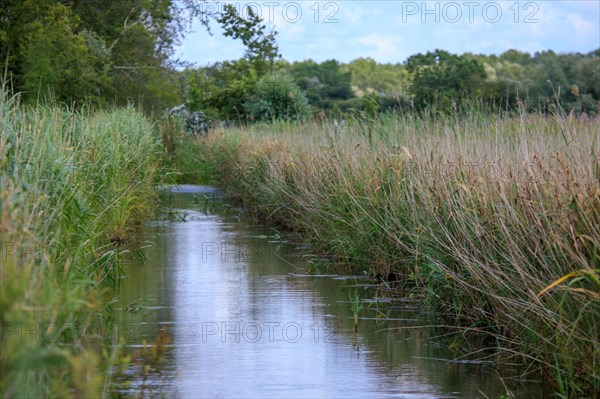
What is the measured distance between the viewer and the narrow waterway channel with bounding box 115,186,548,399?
19.5 ft

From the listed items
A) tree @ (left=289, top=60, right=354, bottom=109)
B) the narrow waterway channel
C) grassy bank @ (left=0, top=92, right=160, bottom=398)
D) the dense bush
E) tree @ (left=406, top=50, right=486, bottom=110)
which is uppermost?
tree @ (left=289, top=60, right=354, bottom=109)

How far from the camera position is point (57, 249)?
699 cm

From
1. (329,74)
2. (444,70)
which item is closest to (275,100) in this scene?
(444,70)

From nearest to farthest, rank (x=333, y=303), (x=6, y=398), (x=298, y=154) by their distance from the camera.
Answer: (x=6, y=398), (x=333, y=303), (x=298, y=154)

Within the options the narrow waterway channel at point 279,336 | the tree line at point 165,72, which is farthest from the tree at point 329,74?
the narrow waterway channel at point 279,336

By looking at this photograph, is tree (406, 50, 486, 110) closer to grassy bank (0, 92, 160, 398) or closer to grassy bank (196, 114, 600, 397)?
grassy bank (0, 92, 160, 398)

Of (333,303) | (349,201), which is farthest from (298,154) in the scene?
(333,303)

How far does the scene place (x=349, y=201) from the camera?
34.1 ft

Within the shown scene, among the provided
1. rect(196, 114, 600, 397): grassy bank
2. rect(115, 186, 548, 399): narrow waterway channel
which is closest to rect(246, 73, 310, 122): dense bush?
rect(196, 114, 600, 397): grassy bank

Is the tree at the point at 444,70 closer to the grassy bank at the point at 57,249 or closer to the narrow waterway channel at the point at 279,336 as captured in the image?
the grassy bank at the point at 57,249

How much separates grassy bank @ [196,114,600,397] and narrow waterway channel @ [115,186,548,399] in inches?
13.9

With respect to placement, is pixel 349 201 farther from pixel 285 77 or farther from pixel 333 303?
pixel 285 77

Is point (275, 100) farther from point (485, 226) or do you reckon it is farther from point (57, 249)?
point (485, 226)

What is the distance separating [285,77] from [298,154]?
48.7 feet
